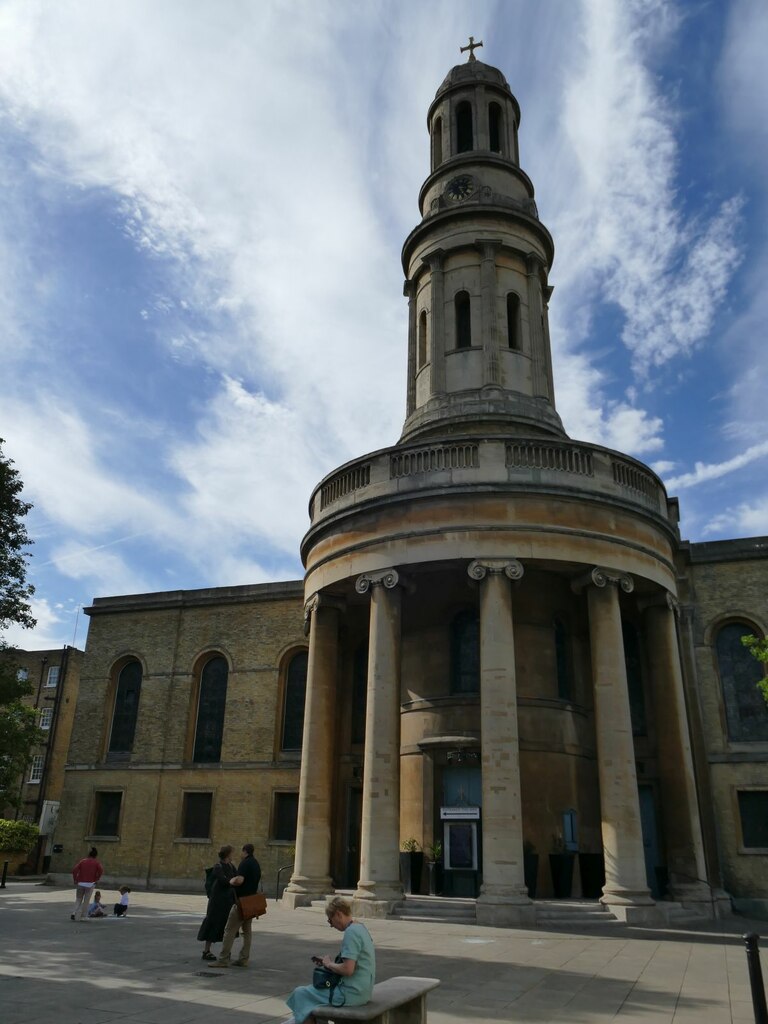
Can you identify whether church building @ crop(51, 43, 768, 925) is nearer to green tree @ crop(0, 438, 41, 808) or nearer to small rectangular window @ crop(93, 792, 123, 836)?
small rectangular window @ crop(93, 792, 123, 836)

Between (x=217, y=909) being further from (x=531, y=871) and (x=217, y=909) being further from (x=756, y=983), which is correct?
(x=531, y=871)

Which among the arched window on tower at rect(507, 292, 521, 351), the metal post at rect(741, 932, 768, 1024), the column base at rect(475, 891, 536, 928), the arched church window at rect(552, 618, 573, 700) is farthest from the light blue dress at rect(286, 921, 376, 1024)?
the arched window on tower at rect(507, 292, 521, 351)

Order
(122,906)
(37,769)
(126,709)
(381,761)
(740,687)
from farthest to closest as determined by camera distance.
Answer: (37,769) < (126,709) < (740,687) < (381,761) < (122,906)

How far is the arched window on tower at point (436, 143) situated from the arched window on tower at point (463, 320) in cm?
693

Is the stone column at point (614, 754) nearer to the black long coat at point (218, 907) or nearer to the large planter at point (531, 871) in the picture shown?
the large planter at point (531, 871)

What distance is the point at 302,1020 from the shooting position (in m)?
6.12

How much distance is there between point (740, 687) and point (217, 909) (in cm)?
1763

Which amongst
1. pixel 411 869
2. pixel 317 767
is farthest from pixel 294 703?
pixel 411 869

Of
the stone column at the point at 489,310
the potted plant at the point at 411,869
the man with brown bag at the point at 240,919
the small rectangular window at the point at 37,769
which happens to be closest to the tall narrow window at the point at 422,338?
the stone column at the point at 489,310

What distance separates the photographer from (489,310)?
25844 mm

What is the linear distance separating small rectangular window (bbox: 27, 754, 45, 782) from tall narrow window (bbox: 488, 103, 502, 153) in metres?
37.6

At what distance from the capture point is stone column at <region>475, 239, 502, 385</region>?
25266 millimetres

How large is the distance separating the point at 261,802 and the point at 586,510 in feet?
50.9

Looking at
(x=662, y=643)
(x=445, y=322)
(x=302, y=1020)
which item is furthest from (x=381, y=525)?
(x=302, y=1020)
